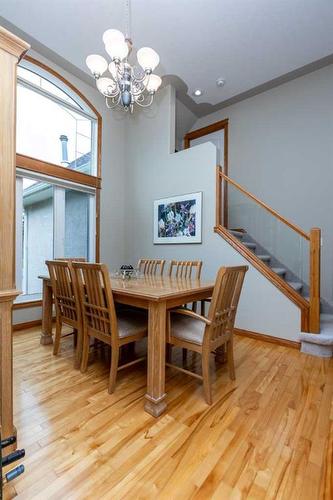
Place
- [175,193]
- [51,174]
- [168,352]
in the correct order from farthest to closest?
[175,193] → [51,174] → [168,352]

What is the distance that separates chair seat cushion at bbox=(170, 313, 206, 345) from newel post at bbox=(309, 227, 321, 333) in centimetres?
149

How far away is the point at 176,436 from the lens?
4.54 feet

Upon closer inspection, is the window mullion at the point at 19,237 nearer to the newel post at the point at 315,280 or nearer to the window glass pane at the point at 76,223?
the window glass pane at the point at 76,223

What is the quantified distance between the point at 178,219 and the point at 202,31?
2.45 m

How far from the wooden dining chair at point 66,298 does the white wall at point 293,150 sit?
3398 mm

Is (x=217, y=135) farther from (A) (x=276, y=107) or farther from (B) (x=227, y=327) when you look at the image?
(B) (x=227, y=327)

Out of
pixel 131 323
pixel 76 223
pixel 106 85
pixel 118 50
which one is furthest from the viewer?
pixel 76 223

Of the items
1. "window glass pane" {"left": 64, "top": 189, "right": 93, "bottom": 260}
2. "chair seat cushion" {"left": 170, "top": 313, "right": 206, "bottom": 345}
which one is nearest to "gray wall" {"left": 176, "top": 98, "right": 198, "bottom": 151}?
"window glass pane" {"left": 64, "top": 189, "right": 93, "bottom": 260}

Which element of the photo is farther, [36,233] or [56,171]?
[36,233]

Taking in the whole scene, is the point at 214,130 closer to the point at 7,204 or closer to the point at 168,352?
the point at 168,352

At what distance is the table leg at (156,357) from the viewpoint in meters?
1.58

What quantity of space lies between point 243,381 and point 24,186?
3627mm

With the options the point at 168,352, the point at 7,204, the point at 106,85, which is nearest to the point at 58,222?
the point at 106,85

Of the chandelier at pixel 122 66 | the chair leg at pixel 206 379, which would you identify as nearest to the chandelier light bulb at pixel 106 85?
the chandelier at pixel 122 66
